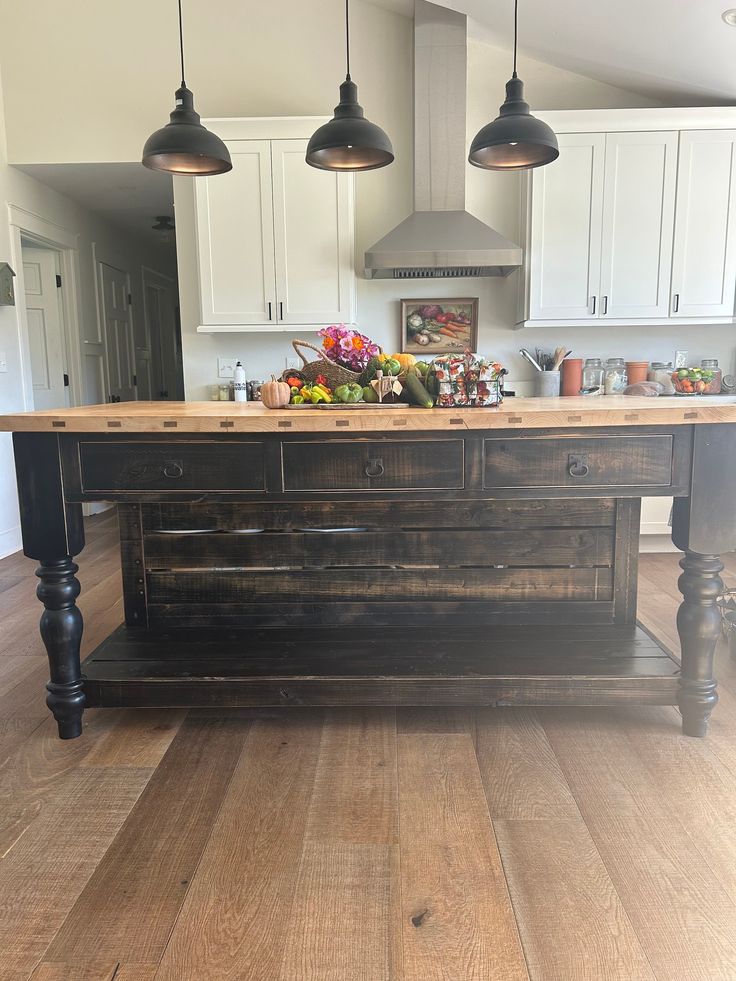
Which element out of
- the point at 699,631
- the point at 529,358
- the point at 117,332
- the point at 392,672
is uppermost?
the point at 117,332

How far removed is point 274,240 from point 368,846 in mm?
3495

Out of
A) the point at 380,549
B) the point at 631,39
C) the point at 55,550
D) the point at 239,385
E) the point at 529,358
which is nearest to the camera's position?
the point at 55,550

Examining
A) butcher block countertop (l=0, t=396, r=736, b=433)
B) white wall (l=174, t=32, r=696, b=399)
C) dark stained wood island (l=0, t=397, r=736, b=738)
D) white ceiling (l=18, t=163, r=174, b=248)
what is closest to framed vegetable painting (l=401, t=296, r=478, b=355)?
white wall (l=174, t=32, r=696, b=399)

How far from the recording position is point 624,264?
410cm

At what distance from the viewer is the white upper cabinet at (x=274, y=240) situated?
159 inches

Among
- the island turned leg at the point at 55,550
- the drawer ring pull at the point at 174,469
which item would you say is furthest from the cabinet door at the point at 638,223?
the island turned leg at the point at 55,550

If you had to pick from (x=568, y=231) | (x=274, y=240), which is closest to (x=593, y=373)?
(x=568, y=231)

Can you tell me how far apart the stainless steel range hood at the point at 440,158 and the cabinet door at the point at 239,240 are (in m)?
0.68

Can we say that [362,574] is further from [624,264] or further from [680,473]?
[624,264]

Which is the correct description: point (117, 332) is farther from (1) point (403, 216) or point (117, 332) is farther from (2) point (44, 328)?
(1) point (403, 216)

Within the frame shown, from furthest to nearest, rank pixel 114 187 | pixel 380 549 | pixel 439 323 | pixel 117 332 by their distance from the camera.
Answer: pixel 117 332
pixel 114 187
pixel 439 323
pixel 380 549

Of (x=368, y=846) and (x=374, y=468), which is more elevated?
(x=374, y=468)

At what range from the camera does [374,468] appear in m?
1.82

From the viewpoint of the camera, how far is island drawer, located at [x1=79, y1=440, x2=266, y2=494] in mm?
1835
